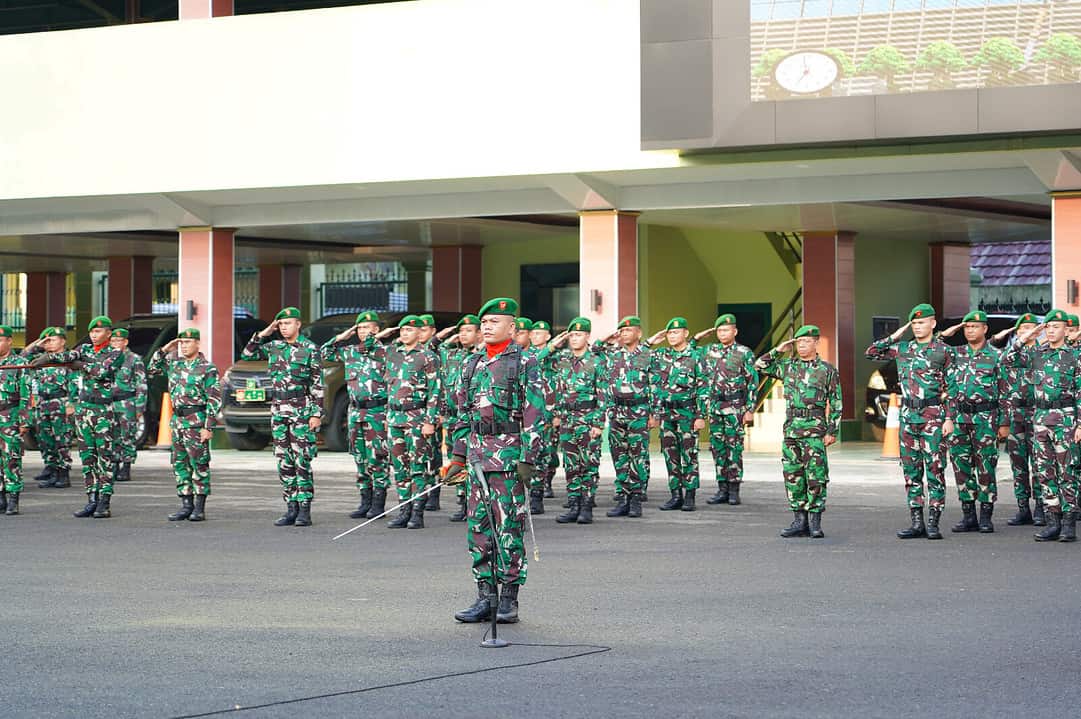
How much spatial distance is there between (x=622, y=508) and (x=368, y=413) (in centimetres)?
262

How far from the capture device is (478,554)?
29.3ft

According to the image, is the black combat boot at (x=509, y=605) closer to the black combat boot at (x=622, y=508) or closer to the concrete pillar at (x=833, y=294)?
the black combat boot at (x=622, y=508)

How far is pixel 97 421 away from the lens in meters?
15.0

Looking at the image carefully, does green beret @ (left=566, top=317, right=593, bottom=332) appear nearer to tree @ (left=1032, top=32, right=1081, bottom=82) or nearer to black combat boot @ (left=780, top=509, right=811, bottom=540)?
black combat boot @ (left=780, top=509, right=811, bottom=540)

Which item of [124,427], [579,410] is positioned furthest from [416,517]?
[124,427]

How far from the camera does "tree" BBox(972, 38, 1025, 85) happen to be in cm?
1792

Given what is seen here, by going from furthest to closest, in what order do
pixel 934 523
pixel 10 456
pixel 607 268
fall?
pixel 607 268 → pixel 10 456 → pixel 934 523

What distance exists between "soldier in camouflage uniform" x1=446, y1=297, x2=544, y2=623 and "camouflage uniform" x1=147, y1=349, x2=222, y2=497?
621 centimetres

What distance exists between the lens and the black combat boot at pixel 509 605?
8.88 meters

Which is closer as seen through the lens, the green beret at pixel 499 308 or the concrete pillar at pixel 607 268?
the green beret at pixel 499 308

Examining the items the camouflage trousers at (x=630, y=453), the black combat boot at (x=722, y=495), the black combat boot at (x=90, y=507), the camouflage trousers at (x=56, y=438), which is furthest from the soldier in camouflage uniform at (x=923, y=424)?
the camouflage trousers at (x=56, y=438)

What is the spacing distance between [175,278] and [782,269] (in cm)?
1672

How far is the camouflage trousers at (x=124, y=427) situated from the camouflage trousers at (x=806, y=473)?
6408 mm

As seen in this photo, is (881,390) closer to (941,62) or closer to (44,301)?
(941,62)
